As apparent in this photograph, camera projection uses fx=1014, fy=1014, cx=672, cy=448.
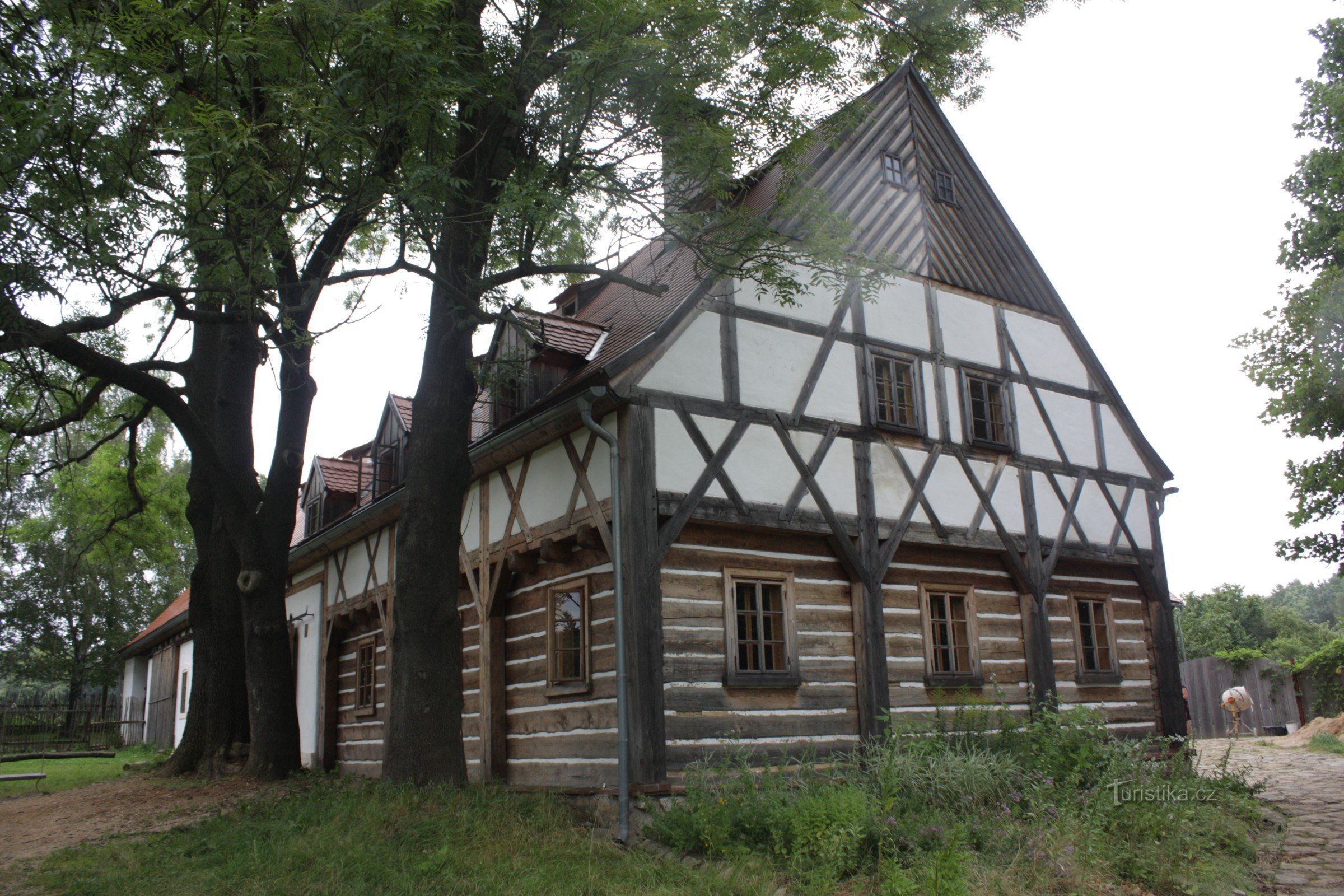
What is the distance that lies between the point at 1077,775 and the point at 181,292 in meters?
9.50

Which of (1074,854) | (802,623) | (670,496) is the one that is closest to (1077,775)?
(1074,854)

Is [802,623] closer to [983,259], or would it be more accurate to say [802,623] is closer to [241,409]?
[983,259]

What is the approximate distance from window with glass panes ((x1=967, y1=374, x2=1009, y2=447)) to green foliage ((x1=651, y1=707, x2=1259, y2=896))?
4241 millimetres

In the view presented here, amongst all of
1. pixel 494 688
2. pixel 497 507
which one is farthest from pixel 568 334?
pixel 494 688

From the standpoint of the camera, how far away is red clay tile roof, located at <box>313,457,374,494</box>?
19.0 metres

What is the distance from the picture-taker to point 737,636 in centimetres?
1088

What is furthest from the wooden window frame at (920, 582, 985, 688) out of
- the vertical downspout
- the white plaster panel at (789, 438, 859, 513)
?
the vertical downspout

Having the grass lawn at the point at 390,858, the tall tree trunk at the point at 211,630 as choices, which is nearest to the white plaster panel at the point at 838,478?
the grass lawn at the point at 390,858

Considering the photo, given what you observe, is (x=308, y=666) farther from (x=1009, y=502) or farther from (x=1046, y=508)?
(x=1046, y=508)

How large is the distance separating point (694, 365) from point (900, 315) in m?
3.84

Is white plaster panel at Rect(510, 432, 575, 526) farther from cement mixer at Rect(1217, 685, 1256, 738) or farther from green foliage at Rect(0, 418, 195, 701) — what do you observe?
green foliage at Rect(0, 418, 195, 701)

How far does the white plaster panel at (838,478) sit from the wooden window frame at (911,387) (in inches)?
26.3

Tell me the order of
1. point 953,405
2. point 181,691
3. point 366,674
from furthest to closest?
point 181,691, point 366,674, point 953,405

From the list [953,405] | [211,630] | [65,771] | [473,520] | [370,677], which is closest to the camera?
[473,520]
